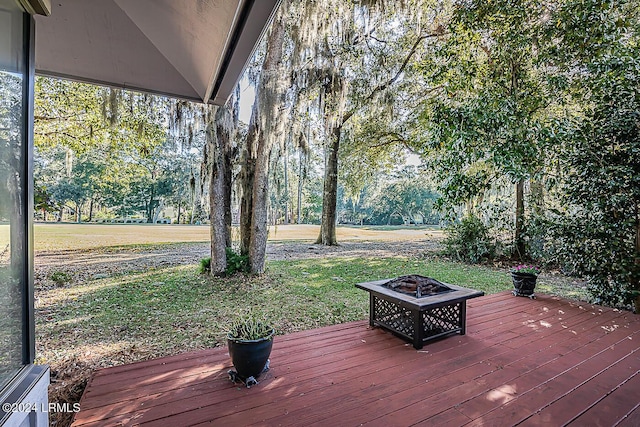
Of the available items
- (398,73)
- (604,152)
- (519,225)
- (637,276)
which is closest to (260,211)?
(604,152)

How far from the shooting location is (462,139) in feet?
12.6

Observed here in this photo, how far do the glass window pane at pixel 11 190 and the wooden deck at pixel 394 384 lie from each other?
91 centimetres

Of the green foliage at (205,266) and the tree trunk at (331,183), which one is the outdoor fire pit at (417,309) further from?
the tree trunk at (331,183)

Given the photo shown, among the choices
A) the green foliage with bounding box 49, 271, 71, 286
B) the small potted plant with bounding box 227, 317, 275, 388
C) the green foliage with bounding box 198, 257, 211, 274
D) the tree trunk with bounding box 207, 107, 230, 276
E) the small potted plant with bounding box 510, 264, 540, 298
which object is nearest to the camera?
the small potted plant with bounding box 227, 317, 275, 388

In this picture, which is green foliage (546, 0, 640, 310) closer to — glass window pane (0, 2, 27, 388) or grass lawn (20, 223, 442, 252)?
glass window pane (0, 2, 27, 388)

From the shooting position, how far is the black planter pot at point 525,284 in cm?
416

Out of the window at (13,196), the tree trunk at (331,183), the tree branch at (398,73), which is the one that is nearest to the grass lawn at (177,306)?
the window at (13,196)

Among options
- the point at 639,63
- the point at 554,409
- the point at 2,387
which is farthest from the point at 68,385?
the point at 639,63

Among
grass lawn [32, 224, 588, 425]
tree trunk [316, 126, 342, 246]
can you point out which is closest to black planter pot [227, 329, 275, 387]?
grass lawn [32, 224, 588, 425]

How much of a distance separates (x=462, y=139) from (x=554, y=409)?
2.95m

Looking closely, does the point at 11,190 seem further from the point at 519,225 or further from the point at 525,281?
the point at 519,225

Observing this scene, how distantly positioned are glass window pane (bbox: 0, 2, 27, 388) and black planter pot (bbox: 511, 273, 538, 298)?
→ 5.02 m

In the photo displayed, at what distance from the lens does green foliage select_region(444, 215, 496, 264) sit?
7488mm

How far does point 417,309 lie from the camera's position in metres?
2.61
